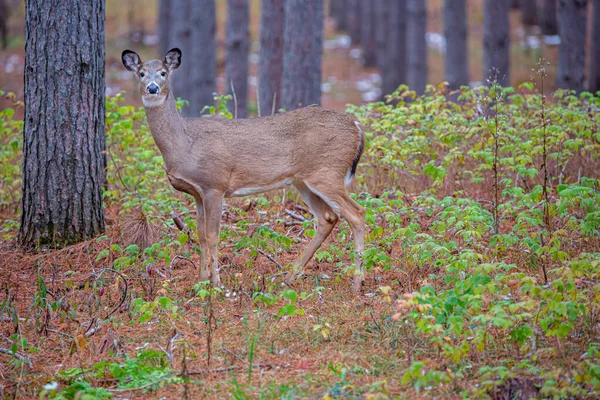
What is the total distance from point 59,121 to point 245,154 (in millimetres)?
1795

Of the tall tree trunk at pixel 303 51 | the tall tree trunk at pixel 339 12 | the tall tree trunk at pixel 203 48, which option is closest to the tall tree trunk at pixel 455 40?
the tall tree trunk at pixel 203 48

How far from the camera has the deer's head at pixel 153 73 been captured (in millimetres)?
6367

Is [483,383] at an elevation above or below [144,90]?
below

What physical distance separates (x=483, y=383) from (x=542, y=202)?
11.2 ft

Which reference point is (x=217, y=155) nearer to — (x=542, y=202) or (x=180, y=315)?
(x=180, y=315)

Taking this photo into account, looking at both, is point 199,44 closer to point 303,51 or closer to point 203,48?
point 203,48

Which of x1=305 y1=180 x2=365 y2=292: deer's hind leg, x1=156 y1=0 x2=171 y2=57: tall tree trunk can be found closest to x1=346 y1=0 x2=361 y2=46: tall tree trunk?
x1=156 y1=0 x2=171 y2=57: tall tree trunk

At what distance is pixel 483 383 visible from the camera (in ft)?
13.3

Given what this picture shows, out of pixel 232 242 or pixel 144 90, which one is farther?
pixel 232 242

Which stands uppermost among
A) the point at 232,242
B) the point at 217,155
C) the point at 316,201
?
the point at 217,155

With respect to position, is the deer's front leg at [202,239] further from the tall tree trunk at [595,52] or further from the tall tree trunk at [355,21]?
the tall tree trunk at [355,21]

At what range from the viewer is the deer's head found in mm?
6367

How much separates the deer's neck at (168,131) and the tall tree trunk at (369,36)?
77.3 feet

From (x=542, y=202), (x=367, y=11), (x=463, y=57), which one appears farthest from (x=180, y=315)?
(x=367, y=11)
